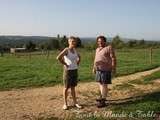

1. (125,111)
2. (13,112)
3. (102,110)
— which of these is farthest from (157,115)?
(13,112)

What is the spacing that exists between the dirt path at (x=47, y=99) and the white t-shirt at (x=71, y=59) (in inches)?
37.7

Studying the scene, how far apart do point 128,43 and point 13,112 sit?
203ft

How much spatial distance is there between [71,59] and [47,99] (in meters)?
1.69

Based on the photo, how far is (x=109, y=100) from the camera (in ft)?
27.0

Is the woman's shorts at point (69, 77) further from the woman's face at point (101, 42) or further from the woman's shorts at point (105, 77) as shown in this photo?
the woman's face at point (101, 42)

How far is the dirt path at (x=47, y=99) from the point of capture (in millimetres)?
7039

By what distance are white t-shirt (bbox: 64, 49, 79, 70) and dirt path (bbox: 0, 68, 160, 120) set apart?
3.15 ft

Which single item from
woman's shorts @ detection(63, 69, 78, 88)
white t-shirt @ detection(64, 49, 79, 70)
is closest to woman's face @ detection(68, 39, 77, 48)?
white t-shirt @ detection(64, 49, 79, 70)

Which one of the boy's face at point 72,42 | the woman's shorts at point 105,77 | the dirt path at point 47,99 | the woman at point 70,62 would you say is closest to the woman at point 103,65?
the woman's shorts at point 105,77

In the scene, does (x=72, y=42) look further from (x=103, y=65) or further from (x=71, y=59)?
(x=103, y=65)

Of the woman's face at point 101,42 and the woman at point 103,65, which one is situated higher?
the woman's face at point 101,42

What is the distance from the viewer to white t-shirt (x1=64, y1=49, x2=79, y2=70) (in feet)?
24.1

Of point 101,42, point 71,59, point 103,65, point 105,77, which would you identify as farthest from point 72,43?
point 105,77

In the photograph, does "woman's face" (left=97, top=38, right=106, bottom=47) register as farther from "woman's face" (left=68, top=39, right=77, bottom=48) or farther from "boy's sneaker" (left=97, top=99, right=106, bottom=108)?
"boy's sneaker" (left=97, top=99, right=106, bottom=108)
